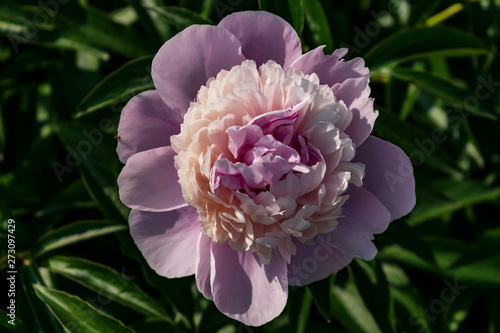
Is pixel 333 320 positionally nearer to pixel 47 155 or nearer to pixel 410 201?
pixel 410 201

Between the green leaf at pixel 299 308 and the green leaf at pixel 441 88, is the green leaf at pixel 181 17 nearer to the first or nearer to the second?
the green leaf at pixel 441 88

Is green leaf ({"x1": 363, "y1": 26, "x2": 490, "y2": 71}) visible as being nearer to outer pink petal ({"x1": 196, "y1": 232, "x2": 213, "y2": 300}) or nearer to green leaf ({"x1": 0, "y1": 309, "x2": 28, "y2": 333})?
outer pink petal ({"x1": 196, "y1": 232, "x2": 213, "y2": 300})

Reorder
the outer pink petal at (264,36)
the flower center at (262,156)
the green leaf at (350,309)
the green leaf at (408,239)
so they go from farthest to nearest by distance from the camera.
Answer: the green leaf at (350,309), the green leaf at (408,239), the outer pink petal at (264,36), the flower center at (262,156)

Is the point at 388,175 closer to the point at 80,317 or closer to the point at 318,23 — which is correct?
the point at 318,23

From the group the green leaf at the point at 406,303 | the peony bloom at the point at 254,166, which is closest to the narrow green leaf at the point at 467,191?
the green leaf at the point at 406,303

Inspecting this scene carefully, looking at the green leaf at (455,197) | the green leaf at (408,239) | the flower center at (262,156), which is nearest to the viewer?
the flower center at (262,156)

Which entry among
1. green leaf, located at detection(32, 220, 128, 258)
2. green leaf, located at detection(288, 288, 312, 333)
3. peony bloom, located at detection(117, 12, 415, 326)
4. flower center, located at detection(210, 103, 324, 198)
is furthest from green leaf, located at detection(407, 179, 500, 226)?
green leaf, located at detection(32, 220, 128, 258)
